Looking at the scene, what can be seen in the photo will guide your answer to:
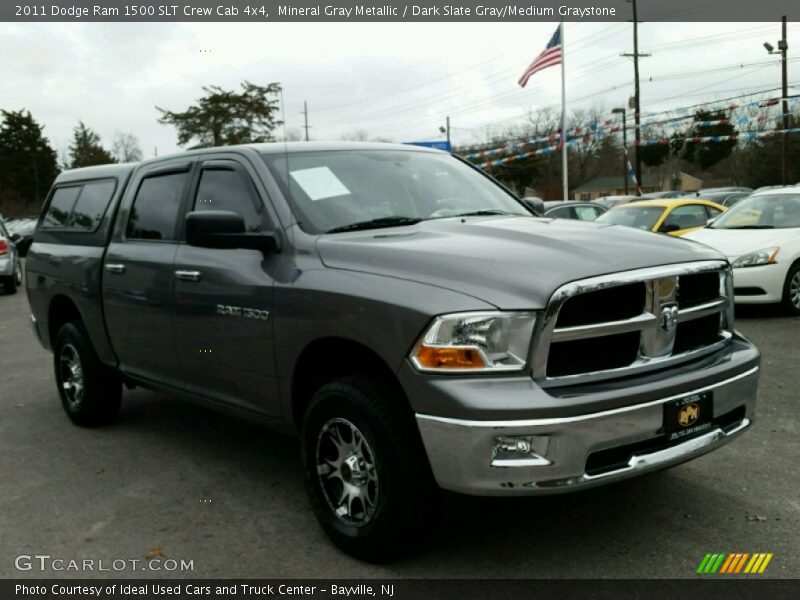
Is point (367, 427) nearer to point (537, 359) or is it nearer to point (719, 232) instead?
point (537, 359)

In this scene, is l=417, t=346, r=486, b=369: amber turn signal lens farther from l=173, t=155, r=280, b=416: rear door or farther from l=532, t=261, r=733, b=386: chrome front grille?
l=173, t=155, r=280, b=416: rear door

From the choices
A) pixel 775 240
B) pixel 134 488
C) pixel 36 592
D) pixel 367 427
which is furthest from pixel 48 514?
pixel 775 240

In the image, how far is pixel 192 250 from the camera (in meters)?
4.62

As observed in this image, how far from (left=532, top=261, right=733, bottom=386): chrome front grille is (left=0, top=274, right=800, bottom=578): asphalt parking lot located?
0.85 meters

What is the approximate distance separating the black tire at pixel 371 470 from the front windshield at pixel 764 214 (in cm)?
822

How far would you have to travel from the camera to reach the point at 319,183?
4258mm

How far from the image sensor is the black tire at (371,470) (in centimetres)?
321

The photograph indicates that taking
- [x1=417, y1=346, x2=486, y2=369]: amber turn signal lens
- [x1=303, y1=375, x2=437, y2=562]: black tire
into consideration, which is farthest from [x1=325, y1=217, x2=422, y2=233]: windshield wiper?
[x1=417, y1=346, x2=486, y2=369]: amber turn signal lens

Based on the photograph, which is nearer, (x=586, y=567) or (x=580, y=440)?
(x=580, y=440)

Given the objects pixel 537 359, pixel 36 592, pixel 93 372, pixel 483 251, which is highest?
pixel 483 251

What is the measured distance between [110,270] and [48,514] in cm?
173

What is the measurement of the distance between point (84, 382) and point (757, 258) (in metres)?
7.46

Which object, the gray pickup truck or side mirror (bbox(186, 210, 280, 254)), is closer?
the gray pickup truck

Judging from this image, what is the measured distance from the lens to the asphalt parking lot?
348 cm
